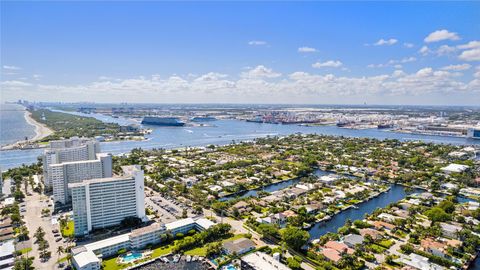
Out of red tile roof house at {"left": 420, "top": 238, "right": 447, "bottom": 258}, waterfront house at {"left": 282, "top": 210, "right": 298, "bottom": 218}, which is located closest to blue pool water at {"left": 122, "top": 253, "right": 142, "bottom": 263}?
waterfront house at {"left": 282, "top": 210, "right": 298, "bottom": 218}

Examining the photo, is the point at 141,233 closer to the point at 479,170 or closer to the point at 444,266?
the point at 444,266

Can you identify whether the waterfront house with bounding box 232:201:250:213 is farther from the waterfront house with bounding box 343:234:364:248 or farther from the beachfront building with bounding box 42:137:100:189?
the beachfront building with bounding box 42:137:100:189

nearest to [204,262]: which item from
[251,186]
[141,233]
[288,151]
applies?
[141,233]

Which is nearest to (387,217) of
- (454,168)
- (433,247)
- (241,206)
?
(433,247)

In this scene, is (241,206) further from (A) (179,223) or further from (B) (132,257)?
(B) (132,257)

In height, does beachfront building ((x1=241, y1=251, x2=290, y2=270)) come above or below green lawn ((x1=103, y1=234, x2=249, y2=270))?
above

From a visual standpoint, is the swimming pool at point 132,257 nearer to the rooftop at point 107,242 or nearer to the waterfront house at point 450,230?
the rooftop at point 107,242
